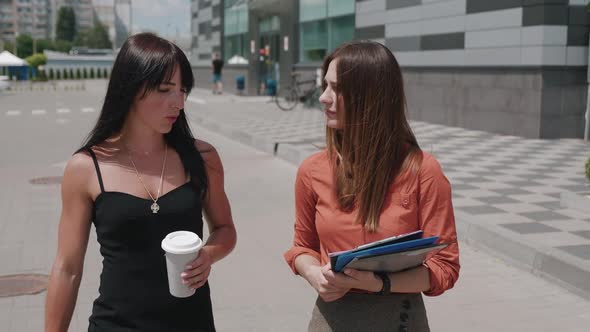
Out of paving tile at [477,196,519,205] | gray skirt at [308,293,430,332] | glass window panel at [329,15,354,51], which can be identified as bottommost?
paving tile at [477,196,519,205]

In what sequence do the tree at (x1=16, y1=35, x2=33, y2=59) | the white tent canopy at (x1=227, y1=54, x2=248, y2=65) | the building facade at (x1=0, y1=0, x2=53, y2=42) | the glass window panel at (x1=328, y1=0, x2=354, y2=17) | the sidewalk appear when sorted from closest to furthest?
the sidewalk
the glass window panel at (x1=328, y1=0, x2=354, y2=17)
the white tent canopy at (x1=227, y1=54, x2=248, y2=65)
the tree at (x1=16, y1=35, x2=33, y2=59)
the building facade at (x1=0, y1=0, x2=53, y2=42)

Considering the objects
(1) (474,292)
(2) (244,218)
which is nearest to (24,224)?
(2) (244,218)

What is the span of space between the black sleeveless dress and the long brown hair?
0.58 metres

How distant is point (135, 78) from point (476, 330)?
3.18 m

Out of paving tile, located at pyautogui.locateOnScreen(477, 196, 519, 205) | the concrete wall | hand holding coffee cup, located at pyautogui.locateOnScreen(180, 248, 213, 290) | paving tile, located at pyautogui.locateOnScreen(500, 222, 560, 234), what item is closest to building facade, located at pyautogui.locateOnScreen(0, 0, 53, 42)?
the concrete wall

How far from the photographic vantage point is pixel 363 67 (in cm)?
216

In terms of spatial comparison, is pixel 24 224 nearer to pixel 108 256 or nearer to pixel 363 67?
pixel 108 256

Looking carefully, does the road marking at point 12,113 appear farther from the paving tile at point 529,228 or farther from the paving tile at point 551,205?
the paving tile at point 529,228

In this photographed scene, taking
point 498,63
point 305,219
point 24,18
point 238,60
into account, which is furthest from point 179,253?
point 24,18

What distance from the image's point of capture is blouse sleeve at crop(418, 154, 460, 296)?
7.07ft

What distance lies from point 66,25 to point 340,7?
162018 mm

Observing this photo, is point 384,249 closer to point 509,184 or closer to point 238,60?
point 509,184

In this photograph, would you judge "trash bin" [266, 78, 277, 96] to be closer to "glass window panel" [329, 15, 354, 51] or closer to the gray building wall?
"glass window panel" [329, 15, 354, 51]

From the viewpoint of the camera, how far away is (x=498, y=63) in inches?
629
